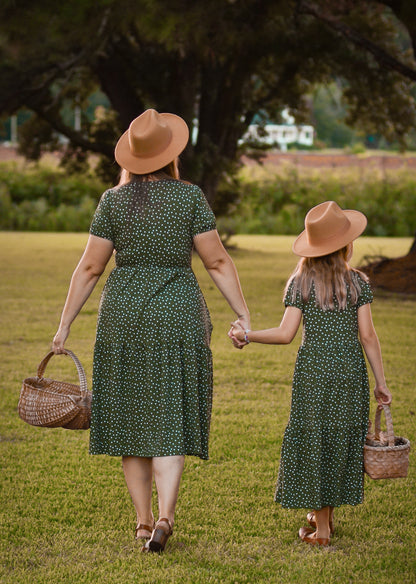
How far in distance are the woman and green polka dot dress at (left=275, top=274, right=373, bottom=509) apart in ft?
1.31

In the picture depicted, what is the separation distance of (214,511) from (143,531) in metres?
0.52

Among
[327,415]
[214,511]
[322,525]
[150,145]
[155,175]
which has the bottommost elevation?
[214,511]

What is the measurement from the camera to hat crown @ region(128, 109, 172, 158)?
13.1 feet

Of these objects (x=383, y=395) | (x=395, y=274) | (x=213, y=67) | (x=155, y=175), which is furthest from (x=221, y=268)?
(x=213, y=67)

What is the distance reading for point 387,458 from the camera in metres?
3.89

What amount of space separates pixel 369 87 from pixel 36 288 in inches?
295

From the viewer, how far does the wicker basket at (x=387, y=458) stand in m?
3.88

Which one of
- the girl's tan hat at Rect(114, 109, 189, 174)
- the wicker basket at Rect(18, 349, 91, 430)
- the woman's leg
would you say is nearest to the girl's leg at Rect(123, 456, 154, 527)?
the woman's leg

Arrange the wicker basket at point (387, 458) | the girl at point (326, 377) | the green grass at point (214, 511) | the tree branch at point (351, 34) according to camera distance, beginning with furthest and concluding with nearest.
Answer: the tree branch at point (351, 34)
the girl at point (326, 377)
the wicker basket at point (387, 458)
the green grass at point (214, 511)

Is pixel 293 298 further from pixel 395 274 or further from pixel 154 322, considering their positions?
pixel 395 274

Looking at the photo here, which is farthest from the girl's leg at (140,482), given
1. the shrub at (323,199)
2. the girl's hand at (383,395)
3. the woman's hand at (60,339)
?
the shrub at (323,199)

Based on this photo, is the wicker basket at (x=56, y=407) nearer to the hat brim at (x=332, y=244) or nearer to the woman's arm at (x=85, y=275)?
the woman's arm at (x=85, y=275)

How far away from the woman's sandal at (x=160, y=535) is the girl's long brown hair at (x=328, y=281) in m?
1.10

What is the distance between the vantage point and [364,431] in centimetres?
405
